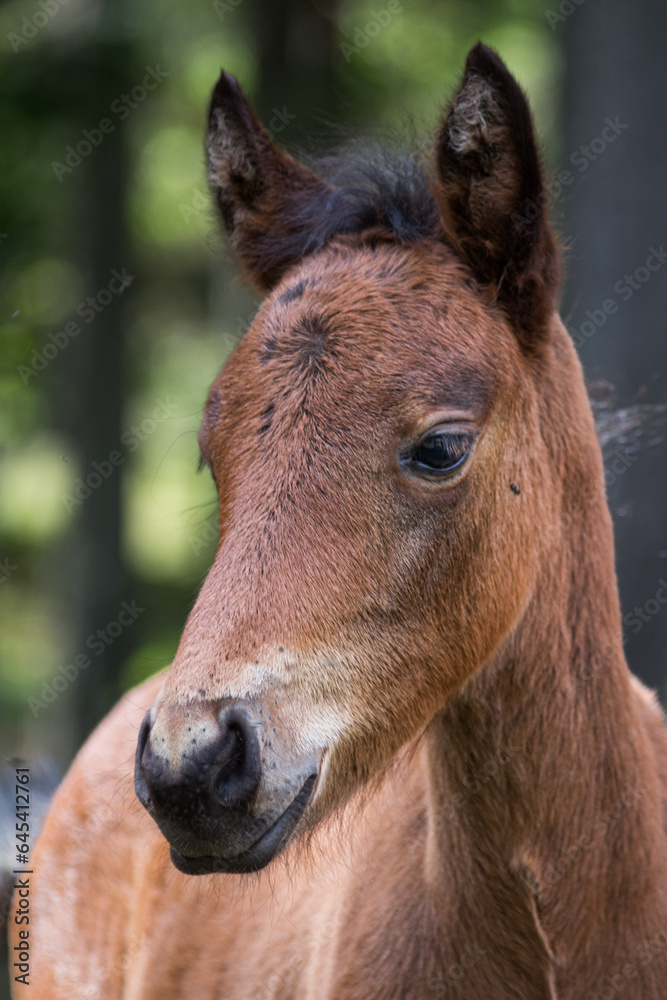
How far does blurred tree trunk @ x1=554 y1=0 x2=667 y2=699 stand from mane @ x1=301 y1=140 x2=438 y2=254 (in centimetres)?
397

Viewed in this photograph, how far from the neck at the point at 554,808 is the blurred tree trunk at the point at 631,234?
4.04 metres

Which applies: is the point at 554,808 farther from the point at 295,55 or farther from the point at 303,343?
the point at 295,55

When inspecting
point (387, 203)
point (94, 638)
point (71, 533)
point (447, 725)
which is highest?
point (387, 203)

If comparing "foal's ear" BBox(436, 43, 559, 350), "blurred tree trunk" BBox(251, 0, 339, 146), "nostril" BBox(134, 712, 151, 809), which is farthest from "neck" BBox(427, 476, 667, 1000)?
"blurred tree trunk" BBox(251, 0, 339, 146)

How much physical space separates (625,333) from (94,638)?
6902 mm

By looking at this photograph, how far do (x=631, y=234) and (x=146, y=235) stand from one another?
11.5 m

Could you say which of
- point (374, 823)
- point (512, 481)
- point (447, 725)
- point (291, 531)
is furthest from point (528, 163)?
point (374, 823)

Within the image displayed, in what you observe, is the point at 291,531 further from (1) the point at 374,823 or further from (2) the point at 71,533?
(2) the point at 71,533

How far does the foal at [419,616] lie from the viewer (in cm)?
241

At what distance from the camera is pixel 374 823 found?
353 cm

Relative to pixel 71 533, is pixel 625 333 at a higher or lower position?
higher

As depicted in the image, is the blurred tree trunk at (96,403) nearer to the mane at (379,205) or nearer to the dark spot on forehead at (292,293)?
the mane at (379,205)

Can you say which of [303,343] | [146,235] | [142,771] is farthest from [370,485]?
[146,235]

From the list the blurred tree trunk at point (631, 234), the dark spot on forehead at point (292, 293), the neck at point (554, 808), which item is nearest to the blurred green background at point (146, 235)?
the blurred tree trunk at point (631, 234)
